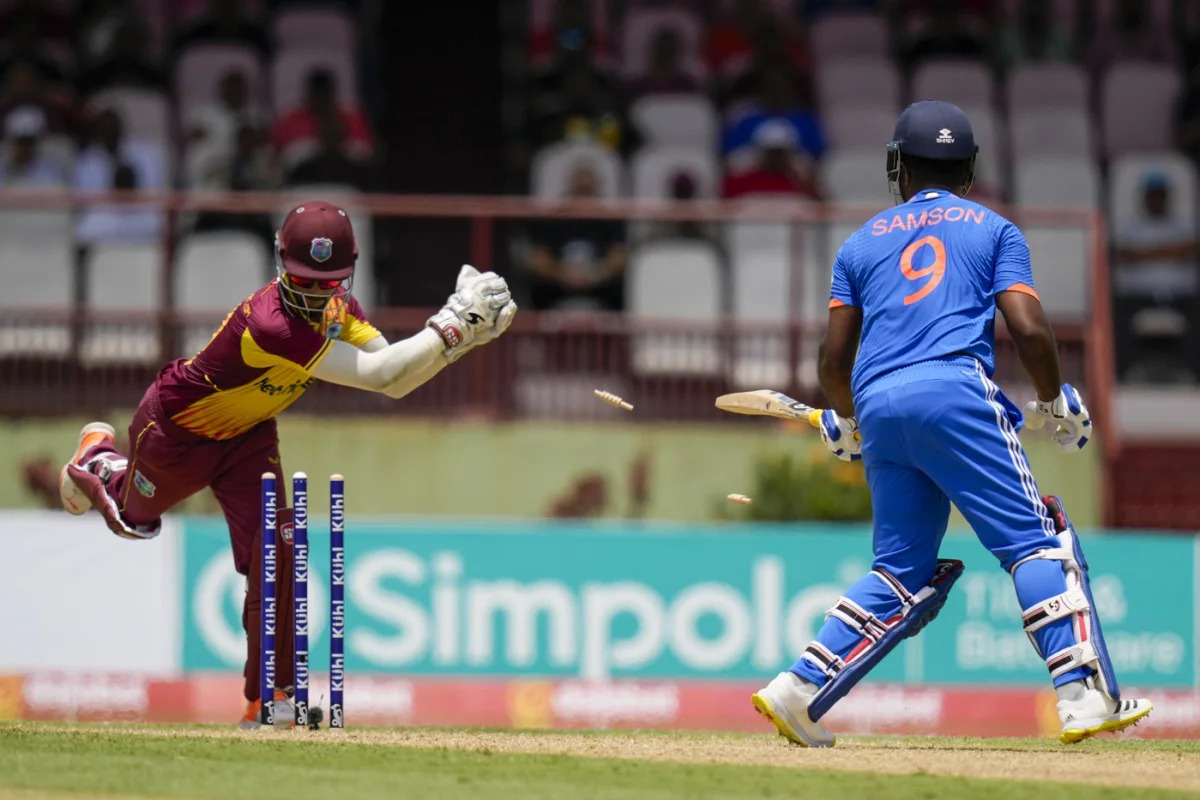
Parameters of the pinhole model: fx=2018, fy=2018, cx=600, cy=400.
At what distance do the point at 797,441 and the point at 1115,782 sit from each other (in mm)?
7067

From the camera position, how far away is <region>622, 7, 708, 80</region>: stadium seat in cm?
1633

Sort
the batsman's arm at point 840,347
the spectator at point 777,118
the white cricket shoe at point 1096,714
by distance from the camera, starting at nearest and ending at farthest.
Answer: the white cricket shoe at point 1096,714, the batsman's arm at point 840,347, the spectator at point 777,118

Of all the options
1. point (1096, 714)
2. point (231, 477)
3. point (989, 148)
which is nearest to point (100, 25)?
point (989, 148)

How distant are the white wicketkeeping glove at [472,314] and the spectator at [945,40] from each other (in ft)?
31.3

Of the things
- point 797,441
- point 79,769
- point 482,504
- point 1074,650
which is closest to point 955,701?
point 797,441

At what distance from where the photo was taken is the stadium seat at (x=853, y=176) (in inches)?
587

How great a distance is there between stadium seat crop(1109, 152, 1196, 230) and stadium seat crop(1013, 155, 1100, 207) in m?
0.17

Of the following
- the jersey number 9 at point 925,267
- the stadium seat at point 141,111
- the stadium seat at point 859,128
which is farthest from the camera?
the stadium seat at point 859,128

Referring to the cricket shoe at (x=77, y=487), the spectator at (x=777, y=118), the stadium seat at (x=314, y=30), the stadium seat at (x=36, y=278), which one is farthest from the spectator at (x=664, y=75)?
the cricket shoe at (x=77, y=487)

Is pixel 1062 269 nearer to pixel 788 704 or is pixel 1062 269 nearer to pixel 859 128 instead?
pixel 859 128

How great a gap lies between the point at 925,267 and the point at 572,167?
797 cm

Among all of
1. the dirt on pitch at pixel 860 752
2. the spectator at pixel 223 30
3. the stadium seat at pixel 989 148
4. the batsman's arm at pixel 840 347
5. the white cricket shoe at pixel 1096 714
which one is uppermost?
the spectator at pixel 223 30

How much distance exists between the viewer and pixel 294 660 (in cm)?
769

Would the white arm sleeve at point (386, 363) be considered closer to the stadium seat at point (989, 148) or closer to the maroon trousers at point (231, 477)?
the maroon trousers at point (231, 477)
